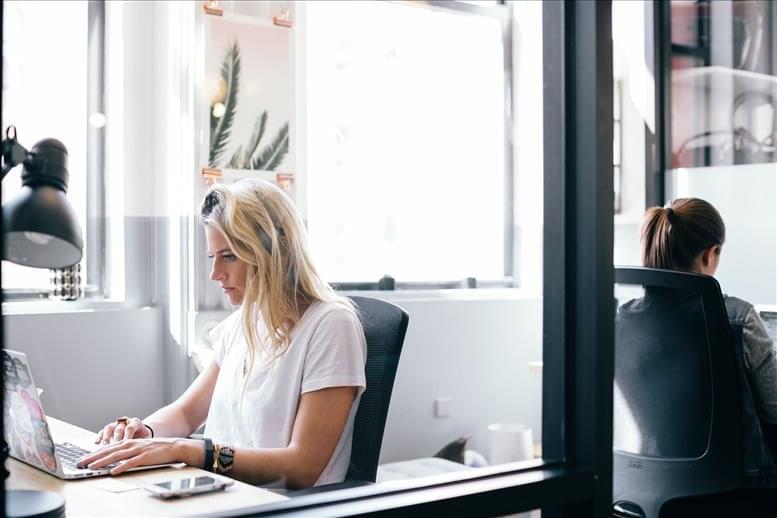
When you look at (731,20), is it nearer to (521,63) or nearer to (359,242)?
(521,63)

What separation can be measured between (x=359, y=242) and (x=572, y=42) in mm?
2791

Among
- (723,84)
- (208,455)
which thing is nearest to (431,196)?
(723,84)

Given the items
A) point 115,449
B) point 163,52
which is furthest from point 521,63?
point 115,449

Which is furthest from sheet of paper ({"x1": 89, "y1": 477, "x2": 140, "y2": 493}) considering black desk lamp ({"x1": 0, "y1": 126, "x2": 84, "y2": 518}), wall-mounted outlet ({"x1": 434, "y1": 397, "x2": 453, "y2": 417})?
wall-mounted outlet ({"x1": 434, "y1": 397, "x2": 453, "y2": 417})

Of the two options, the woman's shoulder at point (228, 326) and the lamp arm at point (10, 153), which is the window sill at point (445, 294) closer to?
the woman's shoulder at point (228, 326)

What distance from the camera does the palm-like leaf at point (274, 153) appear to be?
3297 mm

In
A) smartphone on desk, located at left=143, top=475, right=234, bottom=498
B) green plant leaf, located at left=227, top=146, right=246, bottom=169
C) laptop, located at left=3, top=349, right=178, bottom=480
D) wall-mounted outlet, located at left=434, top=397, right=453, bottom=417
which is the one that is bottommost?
wall-mounted outlet, located at left=434, top=397, right=453, bottom=417

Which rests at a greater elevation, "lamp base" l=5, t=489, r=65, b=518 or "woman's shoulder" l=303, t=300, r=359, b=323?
"woman's shoulder" l=303, t=300, r=359, b=323

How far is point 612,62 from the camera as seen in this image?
3.52 feet

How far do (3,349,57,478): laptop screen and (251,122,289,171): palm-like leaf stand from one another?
197 cm

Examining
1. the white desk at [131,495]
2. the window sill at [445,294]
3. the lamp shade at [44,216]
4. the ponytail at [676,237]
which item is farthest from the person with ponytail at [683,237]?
the window sill at [445,294]

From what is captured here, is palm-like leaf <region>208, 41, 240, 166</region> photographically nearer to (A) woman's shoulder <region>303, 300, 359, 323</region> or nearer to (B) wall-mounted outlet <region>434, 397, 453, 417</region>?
(B) wall-mounted outlet <region>434, 397, 453, 417</region>

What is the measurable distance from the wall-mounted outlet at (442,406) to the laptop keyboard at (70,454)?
7.42ft

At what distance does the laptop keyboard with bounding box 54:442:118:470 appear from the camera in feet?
4.73
